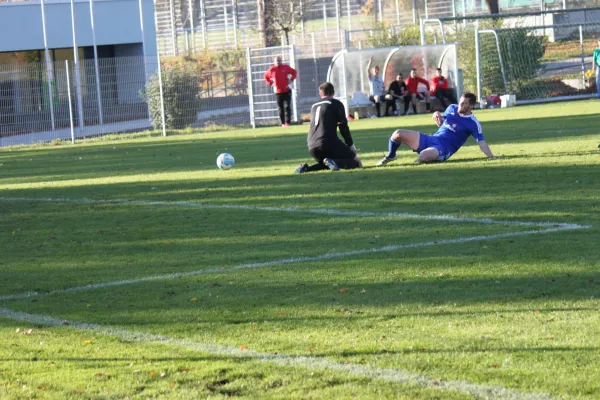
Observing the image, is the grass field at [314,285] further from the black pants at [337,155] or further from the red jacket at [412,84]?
the red jacket at [412,84]

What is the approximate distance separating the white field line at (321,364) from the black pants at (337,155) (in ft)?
28.1

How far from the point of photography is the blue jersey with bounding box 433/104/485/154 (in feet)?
46.4

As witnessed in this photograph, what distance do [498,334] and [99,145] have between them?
73.8ft

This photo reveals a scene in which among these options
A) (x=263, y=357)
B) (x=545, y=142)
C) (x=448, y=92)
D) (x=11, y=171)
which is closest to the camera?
(x=263, y=357)

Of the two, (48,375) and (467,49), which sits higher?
(467,49)

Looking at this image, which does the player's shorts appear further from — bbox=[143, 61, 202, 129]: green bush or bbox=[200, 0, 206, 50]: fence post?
bbox=[200, 0, 206, 50]: fence post

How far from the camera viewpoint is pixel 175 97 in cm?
2994

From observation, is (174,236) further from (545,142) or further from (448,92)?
(448,92)

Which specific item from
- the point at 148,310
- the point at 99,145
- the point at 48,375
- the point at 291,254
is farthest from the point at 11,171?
the point at 48,375

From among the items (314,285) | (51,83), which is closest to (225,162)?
(314,285)

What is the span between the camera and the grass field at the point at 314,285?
15.8 ft

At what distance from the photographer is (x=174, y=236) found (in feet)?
31.6

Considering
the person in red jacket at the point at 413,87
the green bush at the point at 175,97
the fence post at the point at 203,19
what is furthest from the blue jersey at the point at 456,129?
Result: the fence post at the point at 203,19

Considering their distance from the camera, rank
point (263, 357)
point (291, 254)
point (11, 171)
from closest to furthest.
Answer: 1. point (263, 357)
2. point (291, 254)
3. point (11, 171)
